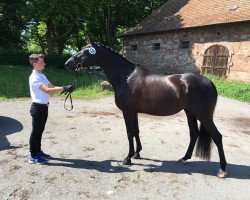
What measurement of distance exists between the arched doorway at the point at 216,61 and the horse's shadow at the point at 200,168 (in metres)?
14.5

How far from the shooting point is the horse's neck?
568 centimetres

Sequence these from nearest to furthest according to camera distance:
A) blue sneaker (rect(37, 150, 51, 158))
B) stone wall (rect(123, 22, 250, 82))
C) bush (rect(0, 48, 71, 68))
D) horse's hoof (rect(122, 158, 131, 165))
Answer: horse's hoof (rect(122, 158, 131, 165))
blue sneaker (rect(37, 150, 51, 158))
stone wall (rect(123, 22, 250, 82))
bush (rect(0, 48, 71, 68))

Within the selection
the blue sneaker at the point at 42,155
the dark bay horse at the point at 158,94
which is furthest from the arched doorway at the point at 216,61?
the blue sneaker at the point at 42,155

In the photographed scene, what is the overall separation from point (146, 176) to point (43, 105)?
85.1 inches

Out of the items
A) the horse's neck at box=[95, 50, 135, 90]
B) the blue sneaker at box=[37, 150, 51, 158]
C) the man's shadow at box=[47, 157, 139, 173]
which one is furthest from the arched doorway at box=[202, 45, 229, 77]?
the blue sneaker at box=[37, 150, 51, 158]

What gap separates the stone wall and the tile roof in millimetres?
456

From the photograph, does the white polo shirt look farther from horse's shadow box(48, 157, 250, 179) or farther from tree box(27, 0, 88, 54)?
tree box(27, 0, 88, 54)

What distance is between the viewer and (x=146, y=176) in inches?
200

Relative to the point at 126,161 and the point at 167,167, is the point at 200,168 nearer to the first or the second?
the point at 167,167

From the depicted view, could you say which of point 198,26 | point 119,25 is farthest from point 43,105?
point 119,25

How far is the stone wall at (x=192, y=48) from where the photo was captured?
1803cm

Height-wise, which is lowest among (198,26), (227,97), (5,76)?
(227,97)

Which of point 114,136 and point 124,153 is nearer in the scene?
point 124,153

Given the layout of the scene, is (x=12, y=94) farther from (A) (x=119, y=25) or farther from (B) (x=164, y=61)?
(A) (x=119, y=25)
